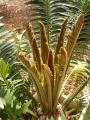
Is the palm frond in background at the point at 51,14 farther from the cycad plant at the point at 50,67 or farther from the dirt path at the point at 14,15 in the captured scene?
the dirt path at the point at 14,15

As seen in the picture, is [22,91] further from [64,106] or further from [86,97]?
[86,97]

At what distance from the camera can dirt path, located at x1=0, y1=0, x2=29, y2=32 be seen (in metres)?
3.50

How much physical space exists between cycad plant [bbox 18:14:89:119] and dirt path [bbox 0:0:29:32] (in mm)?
2206

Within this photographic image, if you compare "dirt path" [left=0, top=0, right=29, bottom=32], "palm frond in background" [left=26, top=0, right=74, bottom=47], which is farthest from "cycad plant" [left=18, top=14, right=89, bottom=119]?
"dirt path" [left=0, top=0, right=29, bottom=32]

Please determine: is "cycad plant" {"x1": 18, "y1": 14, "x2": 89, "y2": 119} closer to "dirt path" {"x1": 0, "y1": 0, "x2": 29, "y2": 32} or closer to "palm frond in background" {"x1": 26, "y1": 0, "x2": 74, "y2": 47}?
"palm frond in background" {"x1": 26, "y1": 0, "x2": 74, "y2": 47}

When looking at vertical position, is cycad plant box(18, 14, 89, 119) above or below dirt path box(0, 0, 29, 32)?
above

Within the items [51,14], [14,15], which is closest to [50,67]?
[51,14]

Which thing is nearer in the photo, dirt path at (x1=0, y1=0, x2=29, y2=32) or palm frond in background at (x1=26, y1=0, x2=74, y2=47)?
palm frond in background at (x1=26, y1=0, x2=74, y2=47)

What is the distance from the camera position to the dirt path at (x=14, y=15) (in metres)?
3.50

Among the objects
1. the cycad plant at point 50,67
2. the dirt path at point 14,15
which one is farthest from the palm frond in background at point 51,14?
the dirt path at point 14,15

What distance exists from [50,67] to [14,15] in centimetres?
281

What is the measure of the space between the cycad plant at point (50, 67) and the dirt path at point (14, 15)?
221cm

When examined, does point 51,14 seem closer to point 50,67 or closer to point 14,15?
point 50,67

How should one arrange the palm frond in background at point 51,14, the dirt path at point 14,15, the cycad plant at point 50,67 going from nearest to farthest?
1. the cycad plant at point 50,67
2. the palm frond in background at point 51,14
3. the dirt path at point 14,15
